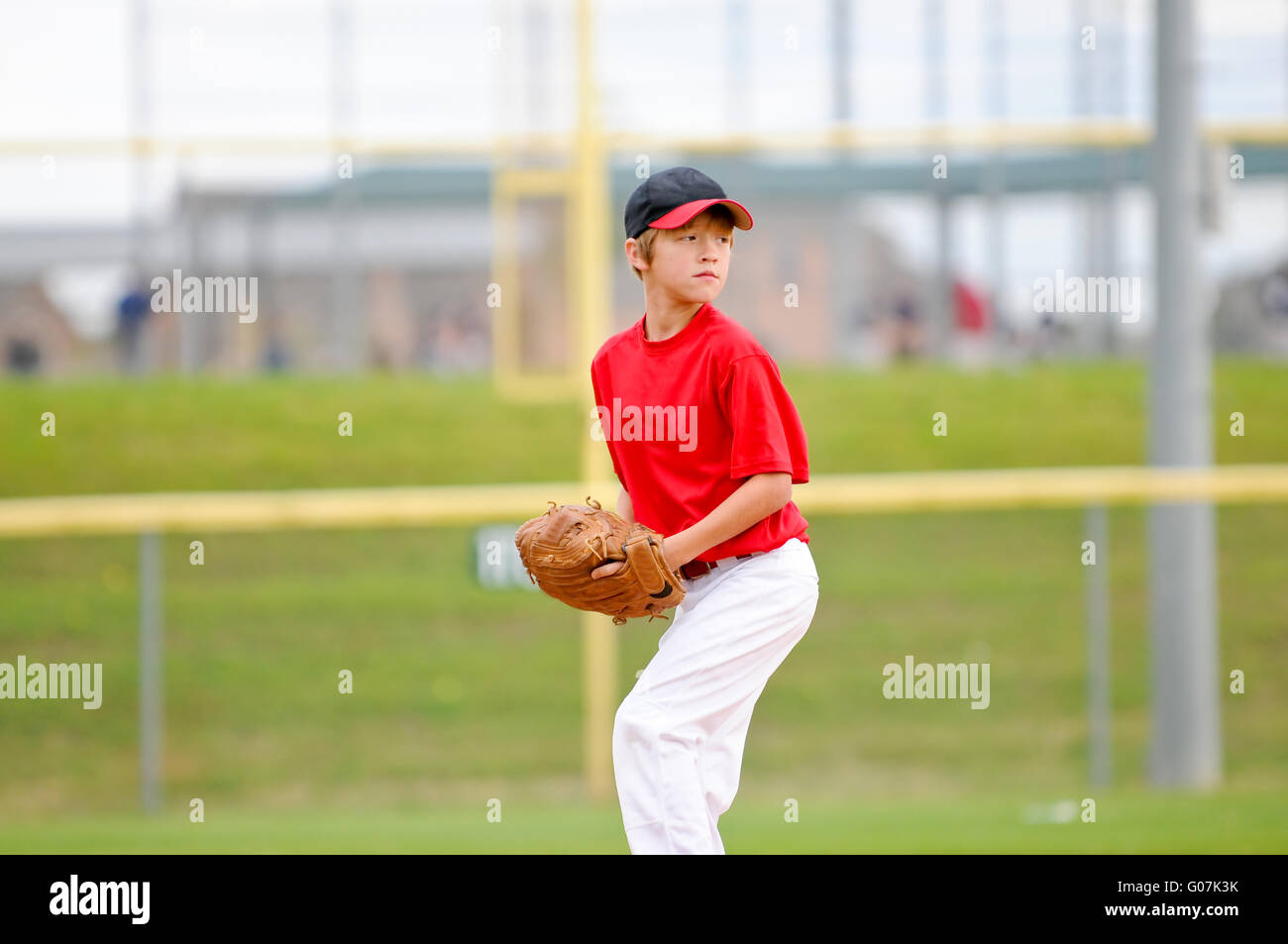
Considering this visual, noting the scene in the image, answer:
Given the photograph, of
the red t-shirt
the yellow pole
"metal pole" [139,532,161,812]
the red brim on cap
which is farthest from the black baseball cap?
"metal pole" [139,532,161,812]

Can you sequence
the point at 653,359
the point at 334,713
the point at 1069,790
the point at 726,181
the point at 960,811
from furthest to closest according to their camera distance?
1. the point at 726,181
2. the point at 334,713
3. the point at 1069,790
4. the point at 960,811
5. the point at 653,359

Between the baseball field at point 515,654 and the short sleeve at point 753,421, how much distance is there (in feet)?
8.38

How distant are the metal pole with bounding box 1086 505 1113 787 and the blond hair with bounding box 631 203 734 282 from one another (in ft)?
13.9

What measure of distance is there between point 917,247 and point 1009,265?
2.42 ft

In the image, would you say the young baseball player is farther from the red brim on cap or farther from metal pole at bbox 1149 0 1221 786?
metal pole at bbox 1149 0 1221 786

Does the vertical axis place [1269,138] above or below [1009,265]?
above

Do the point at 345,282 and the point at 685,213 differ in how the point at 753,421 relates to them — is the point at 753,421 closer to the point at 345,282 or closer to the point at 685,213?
the point at 685,213

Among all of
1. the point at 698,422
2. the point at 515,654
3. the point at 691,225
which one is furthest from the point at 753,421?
the point at 515,654

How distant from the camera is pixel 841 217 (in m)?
11.5

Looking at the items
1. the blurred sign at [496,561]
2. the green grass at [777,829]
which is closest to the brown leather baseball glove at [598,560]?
the green grass at [777,829]

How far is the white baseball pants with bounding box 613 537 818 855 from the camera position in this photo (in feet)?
9.89

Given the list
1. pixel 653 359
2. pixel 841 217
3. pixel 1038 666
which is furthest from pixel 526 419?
pixel 653 359

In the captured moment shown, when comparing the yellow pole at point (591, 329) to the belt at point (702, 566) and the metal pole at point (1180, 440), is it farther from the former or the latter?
the belt at point (702, 566)

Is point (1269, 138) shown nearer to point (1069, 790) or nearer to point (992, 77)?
point (992, 77)
